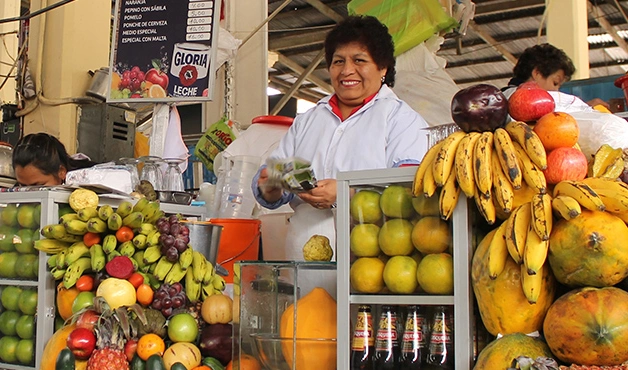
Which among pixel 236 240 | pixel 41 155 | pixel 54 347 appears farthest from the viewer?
pixel 41 155

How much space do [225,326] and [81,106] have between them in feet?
12.0

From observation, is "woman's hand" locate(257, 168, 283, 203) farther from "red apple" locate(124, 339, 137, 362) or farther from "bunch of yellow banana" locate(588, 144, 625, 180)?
"bunch of yellow banana" locate(588, 144, 625, 180)

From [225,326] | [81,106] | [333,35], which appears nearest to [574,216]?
[225,326]

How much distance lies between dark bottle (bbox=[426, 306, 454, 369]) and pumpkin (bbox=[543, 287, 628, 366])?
0.92 ft

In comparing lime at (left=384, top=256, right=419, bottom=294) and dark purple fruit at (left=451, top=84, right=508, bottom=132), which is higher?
dark purple fruit at (left=451, top=84, right=508, bottom=132)

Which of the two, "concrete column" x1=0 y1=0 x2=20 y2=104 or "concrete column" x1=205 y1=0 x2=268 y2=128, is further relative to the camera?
"concrete column" x1=0 y1=0 x2=20 y2=104

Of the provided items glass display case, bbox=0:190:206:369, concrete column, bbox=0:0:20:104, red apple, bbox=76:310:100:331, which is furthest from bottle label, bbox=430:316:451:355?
concrete column, bbox=0:0:20:104

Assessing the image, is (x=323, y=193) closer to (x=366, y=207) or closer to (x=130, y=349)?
(x=366, y=207)

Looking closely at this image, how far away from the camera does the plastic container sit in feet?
11.6

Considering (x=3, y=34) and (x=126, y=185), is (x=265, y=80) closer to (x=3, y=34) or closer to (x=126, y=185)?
(x=126, y=185)

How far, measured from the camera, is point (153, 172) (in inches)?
158

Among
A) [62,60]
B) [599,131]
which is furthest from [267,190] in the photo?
[62,60]

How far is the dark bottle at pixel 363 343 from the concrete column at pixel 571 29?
5.33m

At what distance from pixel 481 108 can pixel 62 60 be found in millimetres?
4590
